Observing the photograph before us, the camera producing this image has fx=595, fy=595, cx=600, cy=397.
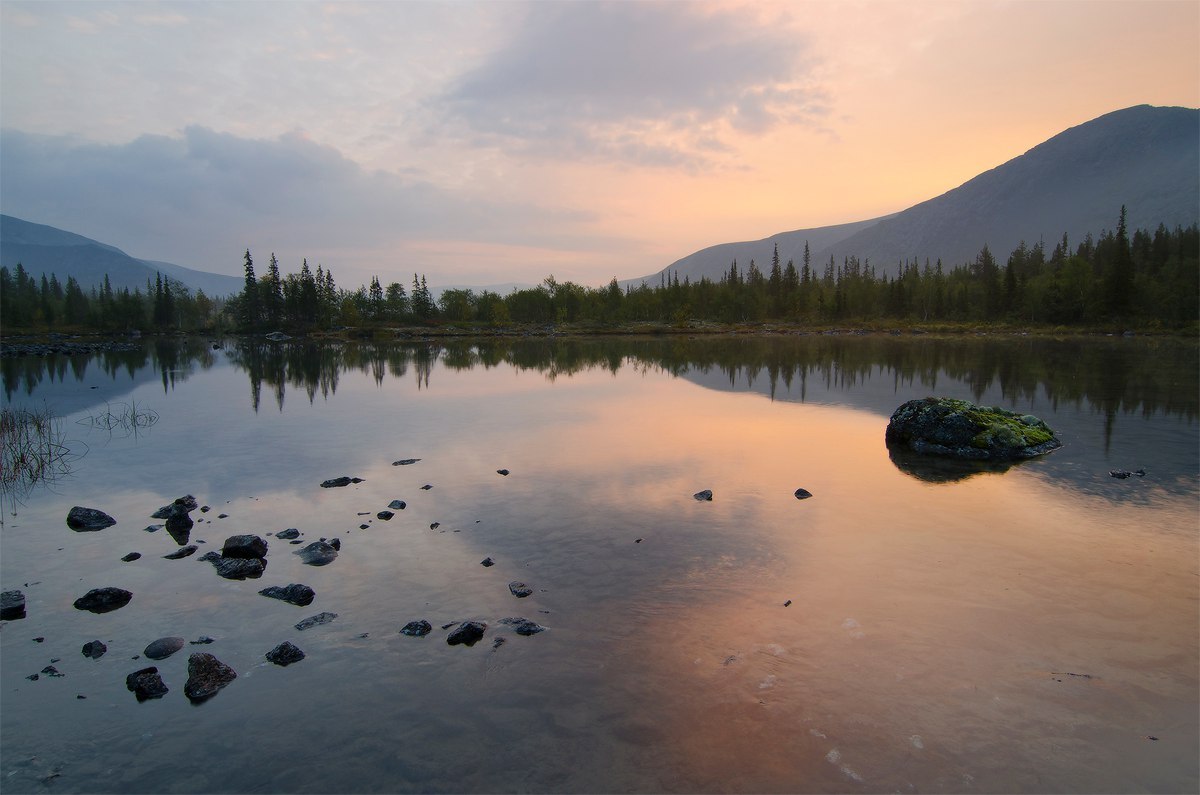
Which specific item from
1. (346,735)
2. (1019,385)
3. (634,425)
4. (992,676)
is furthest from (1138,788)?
(1019,385)

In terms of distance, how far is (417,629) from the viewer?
890 cm

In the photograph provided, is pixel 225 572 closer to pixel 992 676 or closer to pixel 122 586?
pixel 122 586

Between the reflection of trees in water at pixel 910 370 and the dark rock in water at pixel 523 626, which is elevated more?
the reflection of trees in water at pixel 910 370

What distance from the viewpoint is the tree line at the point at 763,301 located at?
368 ft

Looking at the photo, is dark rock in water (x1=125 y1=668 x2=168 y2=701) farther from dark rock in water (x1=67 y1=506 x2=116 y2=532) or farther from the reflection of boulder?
the reflection of boulder

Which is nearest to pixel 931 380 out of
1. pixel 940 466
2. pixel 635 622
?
pixel 940 466

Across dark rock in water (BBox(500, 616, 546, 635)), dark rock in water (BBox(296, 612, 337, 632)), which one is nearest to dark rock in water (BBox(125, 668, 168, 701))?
dark rock in water (BBox(296, 612, 337, 632))

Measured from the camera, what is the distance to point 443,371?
179 feet

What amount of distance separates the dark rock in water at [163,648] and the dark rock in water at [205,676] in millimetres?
718

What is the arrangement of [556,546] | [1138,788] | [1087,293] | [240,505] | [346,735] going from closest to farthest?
[1138,788], [346,735], [556,546], [240,505], [1087,293]

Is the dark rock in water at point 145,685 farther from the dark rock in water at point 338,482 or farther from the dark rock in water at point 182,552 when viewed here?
the dark rock in water at point 338,482

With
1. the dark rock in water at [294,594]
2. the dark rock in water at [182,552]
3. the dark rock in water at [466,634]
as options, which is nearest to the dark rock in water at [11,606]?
the dark rock in water at [182,552]

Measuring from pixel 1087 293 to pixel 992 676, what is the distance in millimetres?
142423

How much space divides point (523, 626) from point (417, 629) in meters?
1.59
